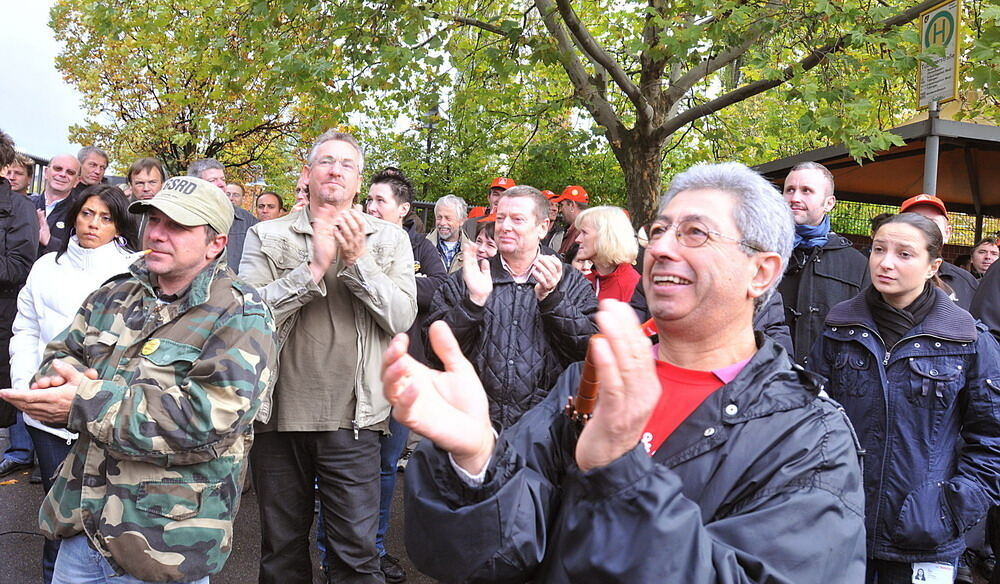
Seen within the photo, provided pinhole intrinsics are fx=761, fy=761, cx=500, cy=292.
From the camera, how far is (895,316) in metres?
3.22

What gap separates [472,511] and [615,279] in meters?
3.29

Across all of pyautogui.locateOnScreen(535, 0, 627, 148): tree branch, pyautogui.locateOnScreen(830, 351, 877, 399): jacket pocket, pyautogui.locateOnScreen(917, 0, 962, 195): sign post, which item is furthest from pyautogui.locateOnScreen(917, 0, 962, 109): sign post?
pyautogui.locateOnScreen(830, 351, 877, 399): jacket pocket

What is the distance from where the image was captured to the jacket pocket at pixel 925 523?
292cm

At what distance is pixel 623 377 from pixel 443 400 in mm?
341

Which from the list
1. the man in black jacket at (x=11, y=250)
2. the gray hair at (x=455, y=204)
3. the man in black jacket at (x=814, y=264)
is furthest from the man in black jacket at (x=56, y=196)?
the man in black jacket at (x=814, y=264)

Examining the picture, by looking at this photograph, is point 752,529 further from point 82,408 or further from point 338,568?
point 338,568

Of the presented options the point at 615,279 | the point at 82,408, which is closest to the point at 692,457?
the point at 82,408

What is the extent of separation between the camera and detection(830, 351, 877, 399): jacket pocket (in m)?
3.18

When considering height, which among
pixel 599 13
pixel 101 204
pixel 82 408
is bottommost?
pixel 82 408

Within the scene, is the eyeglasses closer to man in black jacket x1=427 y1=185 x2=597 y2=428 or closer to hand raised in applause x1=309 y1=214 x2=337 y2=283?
man in black jacket x1=427 y1=185 x2=597 y2=428

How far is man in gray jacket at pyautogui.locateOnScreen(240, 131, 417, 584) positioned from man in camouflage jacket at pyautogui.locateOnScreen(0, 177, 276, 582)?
0.72m

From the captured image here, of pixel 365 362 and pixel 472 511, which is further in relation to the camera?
pixel 365 362

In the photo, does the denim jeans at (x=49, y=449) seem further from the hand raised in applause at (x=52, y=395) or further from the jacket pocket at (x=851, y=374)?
the jacket pocket at (x=851, y=374)

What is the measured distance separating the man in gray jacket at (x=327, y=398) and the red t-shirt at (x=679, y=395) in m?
1.89
